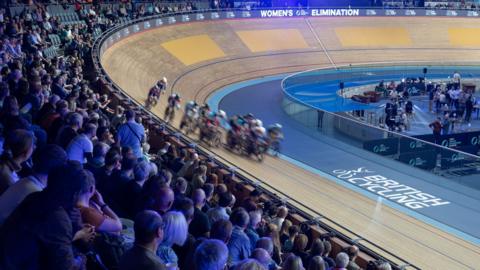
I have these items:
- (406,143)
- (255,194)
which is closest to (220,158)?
(255,194)

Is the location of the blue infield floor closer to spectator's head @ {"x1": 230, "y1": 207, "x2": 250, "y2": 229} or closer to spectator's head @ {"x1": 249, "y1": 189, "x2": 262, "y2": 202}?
spectator's head @ {"x1": 249, "y1": 189, "x2": 262, "y2": 202}

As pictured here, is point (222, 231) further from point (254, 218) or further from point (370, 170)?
point (370, 170)

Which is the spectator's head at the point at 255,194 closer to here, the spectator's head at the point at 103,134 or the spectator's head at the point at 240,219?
the spectator's head at the point at 103,134

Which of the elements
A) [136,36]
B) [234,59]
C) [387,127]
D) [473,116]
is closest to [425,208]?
[387,127]

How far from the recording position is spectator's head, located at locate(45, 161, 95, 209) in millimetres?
3281

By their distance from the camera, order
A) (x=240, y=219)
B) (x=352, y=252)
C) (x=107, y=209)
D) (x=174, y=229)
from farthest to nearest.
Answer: (x=352, y=252)
(x=240, y=219)
(x=174, y=229)
(x=107, y=209)

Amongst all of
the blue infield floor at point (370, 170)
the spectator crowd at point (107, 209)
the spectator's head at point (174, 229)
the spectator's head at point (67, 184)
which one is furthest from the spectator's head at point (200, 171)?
the blue infield floor at point (370, 170)

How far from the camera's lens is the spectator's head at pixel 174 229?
448 centimetres

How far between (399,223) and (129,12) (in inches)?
777

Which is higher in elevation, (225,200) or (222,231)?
(222,231)

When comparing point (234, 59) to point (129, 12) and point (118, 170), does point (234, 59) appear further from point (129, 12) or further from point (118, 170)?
point (118, 170)

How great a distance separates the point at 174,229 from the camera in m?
4.51

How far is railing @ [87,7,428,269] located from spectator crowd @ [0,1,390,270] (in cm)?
46

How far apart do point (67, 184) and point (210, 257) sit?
3.17ft
